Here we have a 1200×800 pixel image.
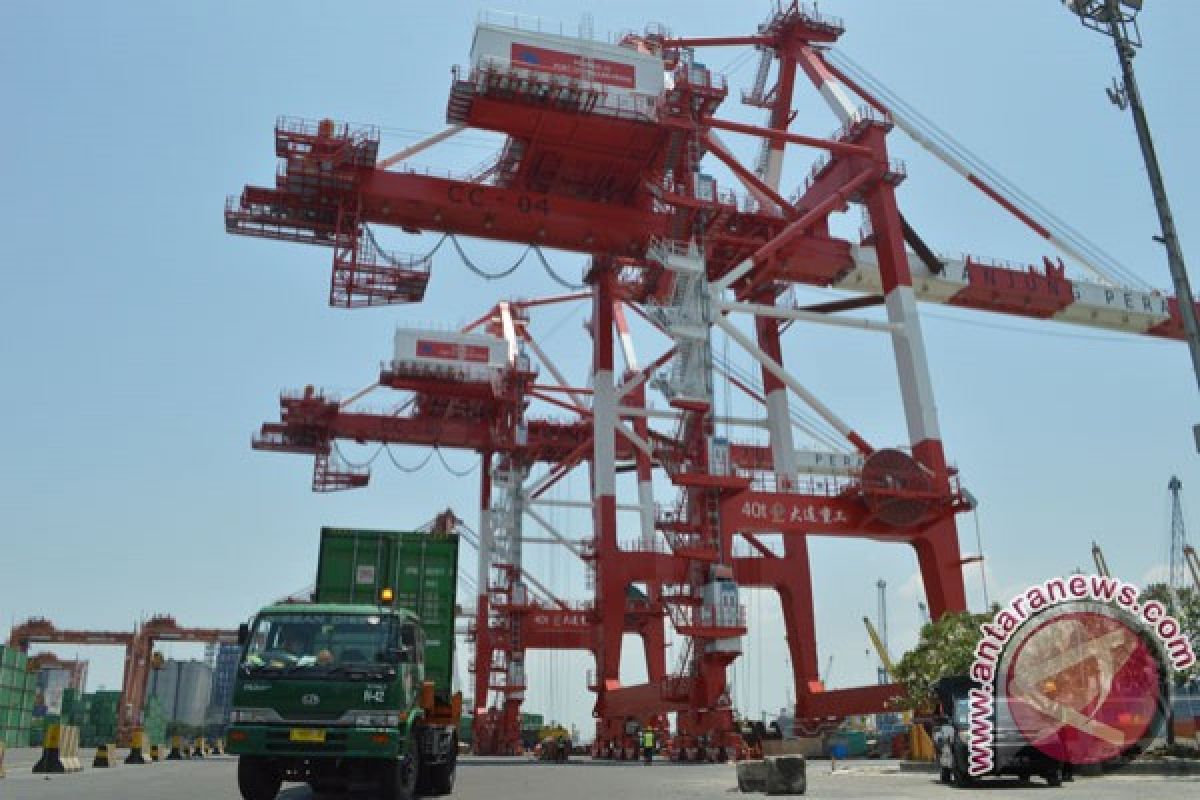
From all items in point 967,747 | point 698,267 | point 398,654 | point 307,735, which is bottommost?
point 967,747

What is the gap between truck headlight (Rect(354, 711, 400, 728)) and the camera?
10719mm

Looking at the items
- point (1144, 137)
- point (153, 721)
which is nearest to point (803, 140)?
point (1144, 137)

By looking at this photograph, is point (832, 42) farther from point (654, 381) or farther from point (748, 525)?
point (748, 525)

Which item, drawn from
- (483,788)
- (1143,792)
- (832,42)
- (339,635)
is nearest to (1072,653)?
(1143,792)

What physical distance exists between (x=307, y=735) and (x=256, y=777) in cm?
110

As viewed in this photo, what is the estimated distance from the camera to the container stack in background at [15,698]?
51.9m

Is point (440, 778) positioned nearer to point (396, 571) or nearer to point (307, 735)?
point (396, 571)

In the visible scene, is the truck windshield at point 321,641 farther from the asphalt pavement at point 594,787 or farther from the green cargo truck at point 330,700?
the asphalt pavement at point 594,787

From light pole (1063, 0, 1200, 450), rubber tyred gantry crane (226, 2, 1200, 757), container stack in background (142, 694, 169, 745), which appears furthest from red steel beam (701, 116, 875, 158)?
container stack in background (142, 694, 169, 745)

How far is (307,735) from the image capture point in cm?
1058

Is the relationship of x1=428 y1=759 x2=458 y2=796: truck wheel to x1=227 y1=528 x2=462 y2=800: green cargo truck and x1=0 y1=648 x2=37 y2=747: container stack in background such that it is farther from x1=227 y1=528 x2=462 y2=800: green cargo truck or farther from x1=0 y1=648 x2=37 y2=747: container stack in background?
x1=0 y1=648 x2=37 y2=747: container stack in background

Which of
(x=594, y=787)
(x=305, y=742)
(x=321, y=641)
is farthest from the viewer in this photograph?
(x=594, y=787)

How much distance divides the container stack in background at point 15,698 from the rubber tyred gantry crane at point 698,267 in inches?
1432

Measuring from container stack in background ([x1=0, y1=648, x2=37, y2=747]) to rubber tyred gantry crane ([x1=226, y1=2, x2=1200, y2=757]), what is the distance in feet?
119
